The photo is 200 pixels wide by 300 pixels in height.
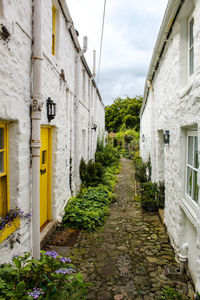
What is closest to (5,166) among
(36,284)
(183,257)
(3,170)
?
(3,170)

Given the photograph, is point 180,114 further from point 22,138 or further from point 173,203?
point 22,138

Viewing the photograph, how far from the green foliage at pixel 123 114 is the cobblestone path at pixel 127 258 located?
2668cm

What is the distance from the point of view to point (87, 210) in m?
5.88

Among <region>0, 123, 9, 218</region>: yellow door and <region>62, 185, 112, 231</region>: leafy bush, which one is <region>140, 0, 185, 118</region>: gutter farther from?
<region>62, 185, 112, 231</region>: leafy bush

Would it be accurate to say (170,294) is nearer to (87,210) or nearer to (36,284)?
(36,284)

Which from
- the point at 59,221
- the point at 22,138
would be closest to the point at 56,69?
the point at 22,138

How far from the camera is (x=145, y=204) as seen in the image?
6562mm

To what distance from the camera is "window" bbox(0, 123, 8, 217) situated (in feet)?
9.55

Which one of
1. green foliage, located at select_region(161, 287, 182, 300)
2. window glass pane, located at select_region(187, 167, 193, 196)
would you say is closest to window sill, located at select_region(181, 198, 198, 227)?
window glass pane, located at select_region(187, 167, 193, 196)

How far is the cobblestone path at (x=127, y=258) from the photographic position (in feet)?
10.5

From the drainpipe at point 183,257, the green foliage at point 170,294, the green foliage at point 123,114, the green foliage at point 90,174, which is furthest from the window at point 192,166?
the green foliage at point 123,114

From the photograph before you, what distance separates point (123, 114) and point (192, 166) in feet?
99.5

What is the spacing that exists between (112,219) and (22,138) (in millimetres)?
3767

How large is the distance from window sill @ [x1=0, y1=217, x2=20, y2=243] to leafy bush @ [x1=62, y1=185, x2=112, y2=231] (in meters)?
2.51
